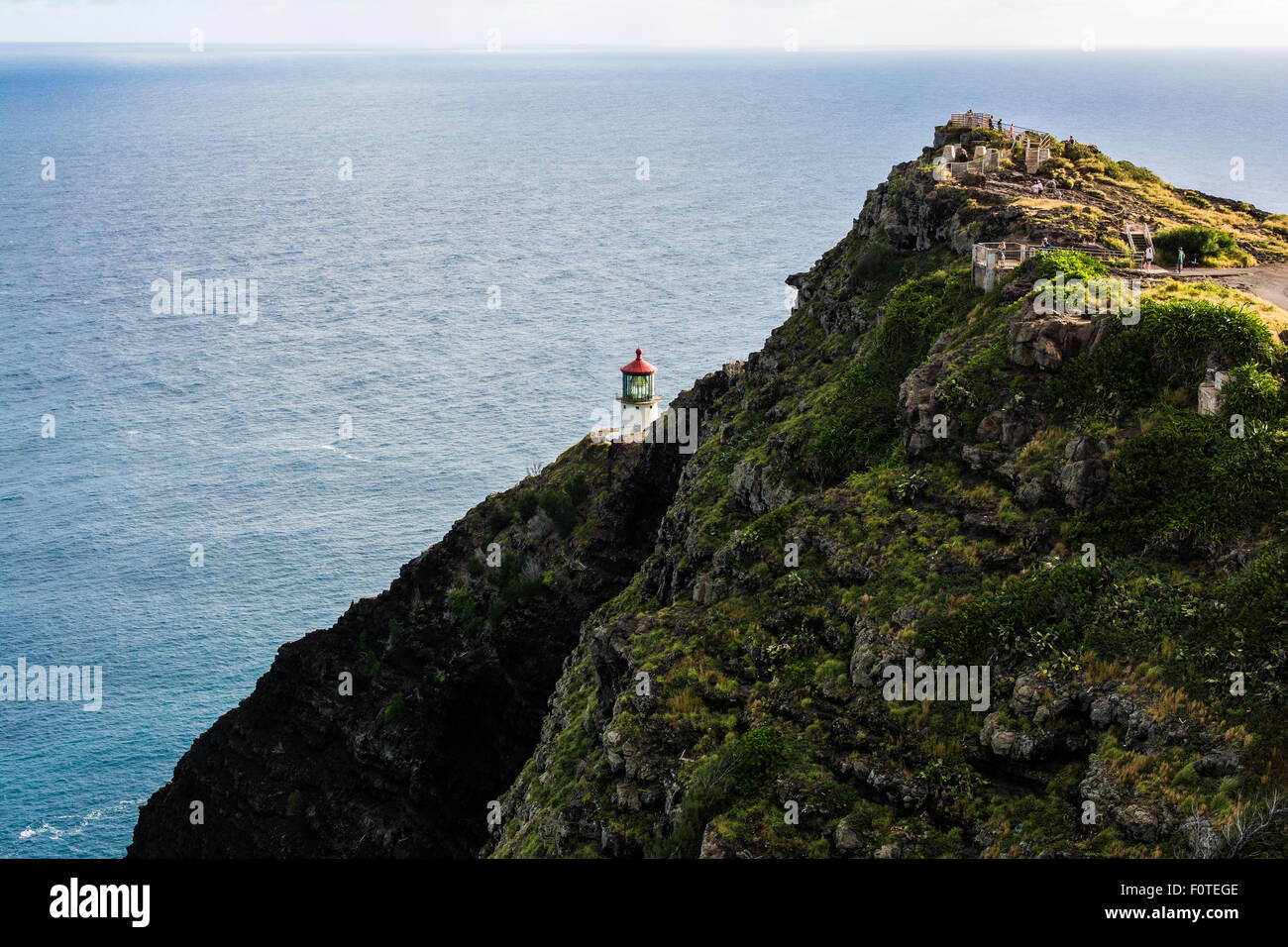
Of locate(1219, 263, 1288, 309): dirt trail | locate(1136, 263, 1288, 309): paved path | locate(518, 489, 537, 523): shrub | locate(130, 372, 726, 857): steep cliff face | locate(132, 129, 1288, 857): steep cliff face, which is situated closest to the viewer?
locate(132, 129, 1288, 857): steep cliff face

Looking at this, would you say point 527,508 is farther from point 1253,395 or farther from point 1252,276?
point 1253,395

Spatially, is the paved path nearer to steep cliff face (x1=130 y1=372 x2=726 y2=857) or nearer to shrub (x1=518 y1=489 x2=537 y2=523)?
steep cliff face (x1=130 y1=372 x2=726 y2=857)

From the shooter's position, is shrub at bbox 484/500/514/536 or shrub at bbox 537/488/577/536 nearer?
shrub at bbox 537/488/577/536

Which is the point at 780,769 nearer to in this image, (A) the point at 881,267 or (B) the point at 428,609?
(A) the point at 881,267

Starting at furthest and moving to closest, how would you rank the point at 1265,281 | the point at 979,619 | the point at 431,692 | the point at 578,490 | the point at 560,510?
the point at 578,490
the point at 560,510
the point at 431,692
the point at 1265,281
the point at 979,619

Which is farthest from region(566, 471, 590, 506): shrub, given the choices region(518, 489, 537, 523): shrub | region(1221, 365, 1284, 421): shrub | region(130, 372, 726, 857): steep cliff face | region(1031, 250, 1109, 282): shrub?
region(1221, 365, 1284, 421): shrub

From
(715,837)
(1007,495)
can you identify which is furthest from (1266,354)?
(715,837)

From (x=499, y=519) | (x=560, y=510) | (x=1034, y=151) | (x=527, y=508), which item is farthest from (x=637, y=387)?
(x=1034, y=151)

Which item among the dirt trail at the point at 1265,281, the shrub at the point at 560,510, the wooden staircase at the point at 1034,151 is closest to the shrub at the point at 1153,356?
the dirt trail at the point at 1265,281
